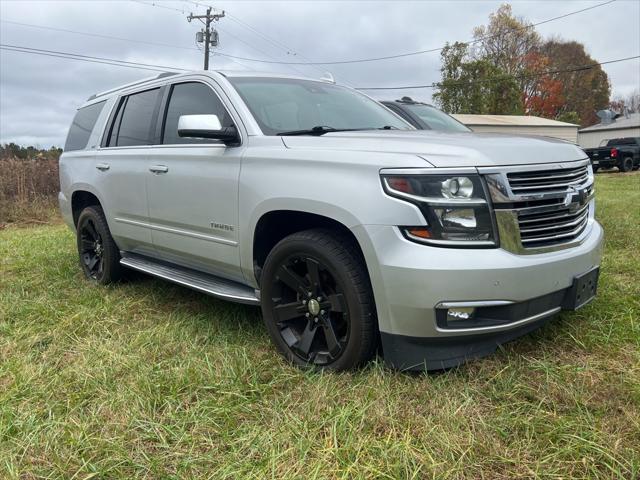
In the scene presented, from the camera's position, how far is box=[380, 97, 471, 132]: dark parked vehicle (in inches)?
287

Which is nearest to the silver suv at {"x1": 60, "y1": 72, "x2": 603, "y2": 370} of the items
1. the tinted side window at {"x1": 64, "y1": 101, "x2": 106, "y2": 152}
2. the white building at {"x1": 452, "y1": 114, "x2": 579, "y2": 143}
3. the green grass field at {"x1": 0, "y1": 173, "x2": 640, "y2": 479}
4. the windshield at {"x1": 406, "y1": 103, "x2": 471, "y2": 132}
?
the green grass field at {"x1": 0, "y1": 173, "x2": 640, "y2": 479}

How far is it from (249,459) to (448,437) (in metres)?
0.82

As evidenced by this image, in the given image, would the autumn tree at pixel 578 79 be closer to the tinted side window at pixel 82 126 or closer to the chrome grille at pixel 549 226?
the tinted side window at pixel 82 126

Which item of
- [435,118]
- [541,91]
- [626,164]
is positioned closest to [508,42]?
[541,91]

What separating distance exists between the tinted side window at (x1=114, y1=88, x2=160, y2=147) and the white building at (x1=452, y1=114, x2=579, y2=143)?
2744 centimetres

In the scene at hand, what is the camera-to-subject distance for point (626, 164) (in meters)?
22.0

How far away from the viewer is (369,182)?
2551mm

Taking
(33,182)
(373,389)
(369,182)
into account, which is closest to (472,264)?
(369,182)

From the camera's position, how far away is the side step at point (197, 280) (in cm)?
332

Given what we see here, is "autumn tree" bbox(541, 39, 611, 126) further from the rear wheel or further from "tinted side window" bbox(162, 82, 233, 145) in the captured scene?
"tinted side window" bbox(162, 82, 233, 145)

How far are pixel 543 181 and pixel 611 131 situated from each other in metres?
47.7

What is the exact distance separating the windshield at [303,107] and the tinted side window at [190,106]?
183 millimetres

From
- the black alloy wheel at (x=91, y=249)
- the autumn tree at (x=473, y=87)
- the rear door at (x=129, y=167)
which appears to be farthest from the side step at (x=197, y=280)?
the autumn tree at (x=473, y=87)

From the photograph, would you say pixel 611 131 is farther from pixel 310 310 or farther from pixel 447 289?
pixel 447 289
